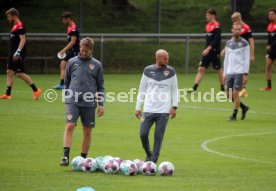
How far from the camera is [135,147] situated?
16.9 metres

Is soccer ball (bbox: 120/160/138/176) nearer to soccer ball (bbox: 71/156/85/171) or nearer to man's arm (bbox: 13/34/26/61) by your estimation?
soccer ball (bbox: 71/156/85/171)

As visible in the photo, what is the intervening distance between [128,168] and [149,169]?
0.33 m

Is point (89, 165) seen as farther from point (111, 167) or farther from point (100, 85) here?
point (100, 85)

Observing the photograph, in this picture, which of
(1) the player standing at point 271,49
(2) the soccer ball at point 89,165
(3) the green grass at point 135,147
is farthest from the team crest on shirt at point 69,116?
(1) the player standing at point 271,49

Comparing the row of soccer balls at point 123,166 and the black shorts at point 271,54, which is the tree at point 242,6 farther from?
the row of soccer balls at point 123,166

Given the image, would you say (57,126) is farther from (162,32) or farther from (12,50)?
(162,32)

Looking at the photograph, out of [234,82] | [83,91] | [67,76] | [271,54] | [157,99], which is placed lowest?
[157,99]

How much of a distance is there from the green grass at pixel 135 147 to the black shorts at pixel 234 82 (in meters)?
0.86

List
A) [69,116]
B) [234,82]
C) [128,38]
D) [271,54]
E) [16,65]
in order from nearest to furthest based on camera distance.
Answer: [69,116] < [234,82] < [16,65] < [271,54] < [128,38]

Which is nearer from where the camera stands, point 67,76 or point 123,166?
point 123,166

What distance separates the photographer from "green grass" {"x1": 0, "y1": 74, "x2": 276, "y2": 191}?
12922 mm

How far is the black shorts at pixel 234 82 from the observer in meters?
21.1

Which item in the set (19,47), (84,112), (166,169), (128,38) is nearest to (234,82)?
(19,47)

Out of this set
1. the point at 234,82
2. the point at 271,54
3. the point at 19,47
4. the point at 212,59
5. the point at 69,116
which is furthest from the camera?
the point at 271,54
